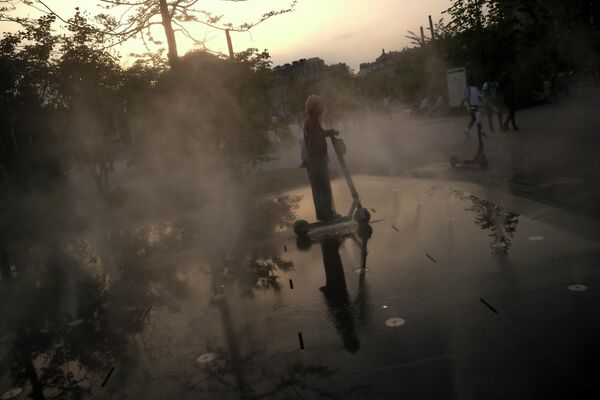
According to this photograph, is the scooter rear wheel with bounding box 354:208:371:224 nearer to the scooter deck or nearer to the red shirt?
the scooter deck

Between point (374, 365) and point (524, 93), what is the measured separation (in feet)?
73.4

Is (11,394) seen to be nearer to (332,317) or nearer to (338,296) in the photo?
(332,317)

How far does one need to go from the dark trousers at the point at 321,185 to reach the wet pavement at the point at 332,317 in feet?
1.42

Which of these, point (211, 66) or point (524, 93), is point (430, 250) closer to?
point (211, 66)

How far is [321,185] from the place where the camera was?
627 centimetres

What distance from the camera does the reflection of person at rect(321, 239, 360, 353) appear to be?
3.36 meters

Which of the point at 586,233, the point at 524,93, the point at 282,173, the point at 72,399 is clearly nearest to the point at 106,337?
the point at 72,399

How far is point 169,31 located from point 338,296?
8.61 metres

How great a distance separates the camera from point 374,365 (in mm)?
2930

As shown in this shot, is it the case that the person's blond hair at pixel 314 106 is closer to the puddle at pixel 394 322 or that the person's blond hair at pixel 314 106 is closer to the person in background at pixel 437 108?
the puddle at pixel 394 322

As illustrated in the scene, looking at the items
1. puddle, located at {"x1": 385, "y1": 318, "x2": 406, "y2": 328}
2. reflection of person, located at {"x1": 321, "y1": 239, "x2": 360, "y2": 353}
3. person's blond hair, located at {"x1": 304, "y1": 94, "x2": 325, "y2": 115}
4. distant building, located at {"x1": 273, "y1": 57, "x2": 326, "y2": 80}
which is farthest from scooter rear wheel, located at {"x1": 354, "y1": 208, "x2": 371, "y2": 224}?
distant building, located at {"x1": 273, "y1": 57, "x2": 326, "y2": 80}

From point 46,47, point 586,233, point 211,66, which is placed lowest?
point 586,233

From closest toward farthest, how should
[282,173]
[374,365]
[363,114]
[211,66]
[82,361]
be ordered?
[374,365] < [82,361] < [211,66] < [282,173] < [363,114]

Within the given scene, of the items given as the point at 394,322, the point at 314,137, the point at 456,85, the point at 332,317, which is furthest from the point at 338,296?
the point at 456,85
